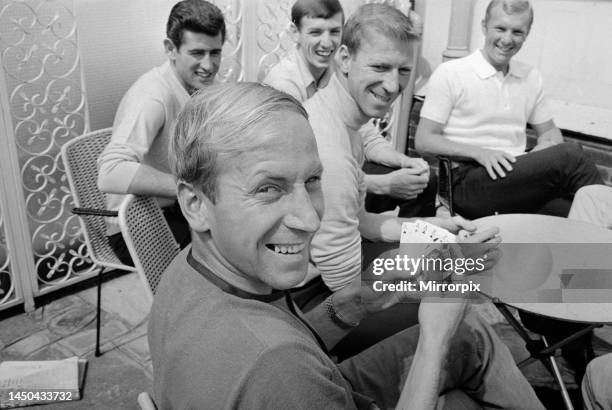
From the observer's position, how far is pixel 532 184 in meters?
3.15

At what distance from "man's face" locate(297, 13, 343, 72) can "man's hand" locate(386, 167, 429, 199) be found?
1232 mm

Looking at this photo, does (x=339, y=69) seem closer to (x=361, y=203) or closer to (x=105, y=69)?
(x=361, y=203)

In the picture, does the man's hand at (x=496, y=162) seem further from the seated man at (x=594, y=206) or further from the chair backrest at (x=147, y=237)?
the chair backrest at (x=147, y=237)

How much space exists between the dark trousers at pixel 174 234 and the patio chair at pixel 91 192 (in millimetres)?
46

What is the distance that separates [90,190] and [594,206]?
2375mm

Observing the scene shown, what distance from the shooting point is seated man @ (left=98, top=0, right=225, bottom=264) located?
2322mm

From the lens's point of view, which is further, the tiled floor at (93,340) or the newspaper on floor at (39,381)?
the tiled floor at (93,340)

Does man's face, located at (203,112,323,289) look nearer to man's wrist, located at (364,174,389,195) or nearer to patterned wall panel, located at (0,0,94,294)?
man's wrist, located at (364,174,389,195)

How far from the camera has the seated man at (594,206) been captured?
263 cm

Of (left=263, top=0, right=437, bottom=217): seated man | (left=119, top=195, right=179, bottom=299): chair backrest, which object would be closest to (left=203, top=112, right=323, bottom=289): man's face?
(left=119, top=195, right=179, bottom=299): chair backrest

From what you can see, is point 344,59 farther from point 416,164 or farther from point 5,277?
point 5,277

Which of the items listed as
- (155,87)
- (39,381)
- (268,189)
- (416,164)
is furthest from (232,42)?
(268,189)

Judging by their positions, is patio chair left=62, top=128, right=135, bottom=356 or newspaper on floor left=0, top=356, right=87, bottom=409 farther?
patio chair left=62, top=128, right=135, bottom=356

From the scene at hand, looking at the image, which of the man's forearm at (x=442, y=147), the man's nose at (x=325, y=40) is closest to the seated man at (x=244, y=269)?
the man's forearm at (x=442, y=147)
